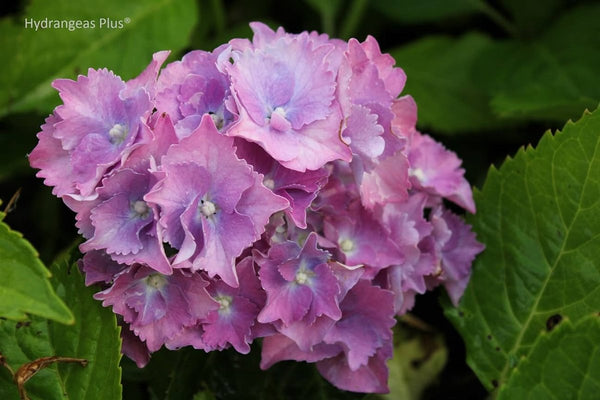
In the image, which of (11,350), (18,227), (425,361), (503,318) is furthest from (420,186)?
(18,227)

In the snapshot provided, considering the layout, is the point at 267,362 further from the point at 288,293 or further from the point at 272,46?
the point at 272,46

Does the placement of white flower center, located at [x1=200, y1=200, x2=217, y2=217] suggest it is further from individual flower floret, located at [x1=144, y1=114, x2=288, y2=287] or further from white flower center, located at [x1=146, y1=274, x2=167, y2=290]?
white flower center, located at [x1=146, y1=274, x2=167, y2=290]

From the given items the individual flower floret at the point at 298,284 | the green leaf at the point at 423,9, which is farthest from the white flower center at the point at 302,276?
the green leaf at the point at 423,9

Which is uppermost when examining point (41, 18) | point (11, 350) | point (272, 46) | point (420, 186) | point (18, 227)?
point (272, 46)

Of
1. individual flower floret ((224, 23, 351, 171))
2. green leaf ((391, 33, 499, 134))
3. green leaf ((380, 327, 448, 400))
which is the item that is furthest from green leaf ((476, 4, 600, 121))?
individual flower floret ((224, 23, 351, 171))

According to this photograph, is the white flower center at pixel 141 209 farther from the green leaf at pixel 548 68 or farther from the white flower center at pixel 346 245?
the green leaf at pixel 548 68

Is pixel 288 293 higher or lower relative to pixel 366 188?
lower
